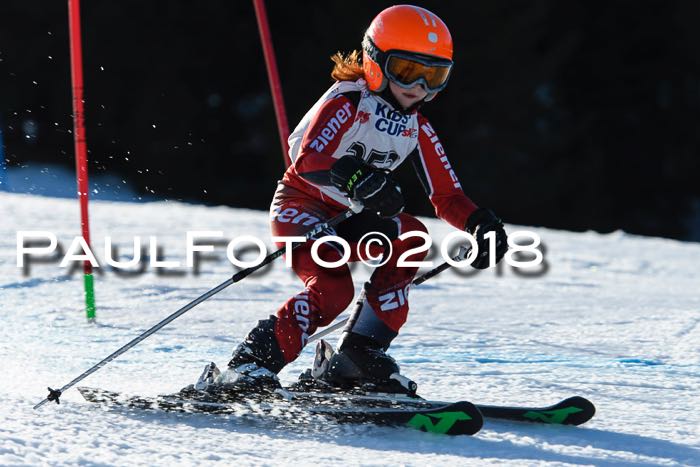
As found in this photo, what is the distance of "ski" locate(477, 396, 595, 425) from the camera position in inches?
138

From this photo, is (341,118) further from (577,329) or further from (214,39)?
(214,39)

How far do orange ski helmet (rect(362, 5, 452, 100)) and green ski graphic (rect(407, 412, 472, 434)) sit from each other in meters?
1.13

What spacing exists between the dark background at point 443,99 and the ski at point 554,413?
1575 centimetres

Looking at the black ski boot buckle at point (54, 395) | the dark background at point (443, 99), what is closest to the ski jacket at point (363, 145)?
the black ski boot buckle at point (54, 395)

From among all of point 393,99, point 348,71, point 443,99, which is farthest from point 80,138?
point 443,99

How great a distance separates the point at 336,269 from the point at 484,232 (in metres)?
0.52

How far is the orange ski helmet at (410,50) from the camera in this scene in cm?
366

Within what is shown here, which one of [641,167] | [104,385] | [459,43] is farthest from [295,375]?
[641,167]

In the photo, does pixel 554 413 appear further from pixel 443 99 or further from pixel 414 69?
pixel 443 99

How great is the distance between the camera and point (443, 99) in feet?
71.6

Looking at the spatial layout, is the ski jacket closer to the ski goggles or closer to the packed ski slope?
the ski goggles

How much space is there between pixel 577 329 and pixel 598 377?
1.23 metres

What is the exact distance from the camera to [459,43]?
21906mm

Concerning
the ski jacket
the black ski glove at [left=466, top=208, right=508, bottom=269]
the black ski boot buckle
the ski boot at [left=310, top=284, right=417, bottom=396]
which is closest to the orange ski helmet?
the ski jacket
